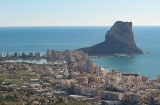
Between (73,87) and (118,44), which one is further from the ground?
(118,44)

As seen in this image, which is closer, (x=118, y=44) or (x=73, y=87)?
(x=73, y=87)

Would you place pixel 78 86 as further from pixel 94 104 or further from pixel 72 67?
pixel 72 67

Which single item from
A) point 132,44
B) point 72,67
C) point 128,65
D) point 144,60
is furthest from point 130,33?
point 72,67

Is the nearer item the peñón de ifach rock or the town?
the town

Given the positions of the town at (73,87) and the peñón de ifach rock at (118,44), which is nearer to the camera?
the town at (73,87)

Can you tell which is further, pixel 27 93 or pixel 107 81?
pixel 107 81
